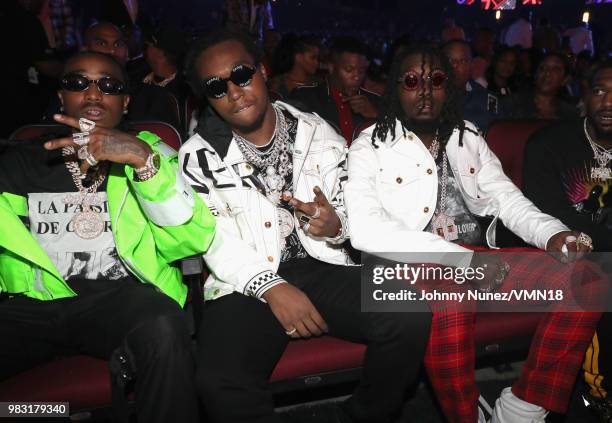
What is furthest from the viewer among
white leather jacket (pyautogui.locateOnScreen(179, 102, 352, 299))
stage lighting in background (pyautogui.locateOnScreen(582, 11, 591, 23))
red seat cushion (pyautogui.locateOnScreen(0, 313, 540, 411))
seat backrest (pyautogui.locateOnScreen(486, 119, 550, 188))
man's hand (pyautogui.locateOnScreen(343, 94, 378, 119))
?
stage lighting in background (pyautogui.locateOnScreen(582, 11, 591, 23))

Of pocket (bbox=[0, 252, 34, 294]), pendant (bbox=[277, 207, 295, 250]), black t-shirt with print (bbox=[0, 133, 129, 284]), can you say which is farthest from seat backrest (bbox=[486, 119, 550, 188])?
pocket (bbox=[0, 252, 34, 294])

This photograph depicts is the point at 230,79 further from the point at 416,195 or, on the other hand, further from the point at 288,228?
the point at 416,195

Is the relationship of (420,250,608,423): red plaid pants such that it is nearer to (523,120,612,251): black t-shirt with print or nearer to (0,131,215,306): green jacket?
(523,120,612,251): black t-shirt with print

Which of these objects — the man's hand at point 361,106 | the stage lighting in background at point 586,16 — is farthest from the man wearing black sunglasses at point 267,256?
the stage lighting in background at point 586,16

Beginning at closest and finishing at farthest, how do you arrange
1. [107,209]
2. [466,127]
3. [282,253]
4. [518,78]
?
[107,209], [282,253], [466,127], [518,78]

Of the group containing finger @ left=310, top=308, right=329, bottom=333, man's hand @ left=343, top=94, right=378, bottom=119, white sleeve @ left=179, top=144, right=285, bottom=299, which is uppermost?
man's hand @ left=343, top=94, right=378, bottom=119

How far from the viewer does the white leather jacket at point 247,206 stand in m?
2.22

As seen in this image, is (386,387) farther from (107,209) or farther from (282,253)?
(107,209)

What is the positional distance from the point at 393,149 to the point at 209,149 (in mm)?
861

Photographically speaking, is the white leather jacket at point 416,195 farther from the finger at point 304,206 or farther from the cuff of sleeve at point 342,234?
the finger at point 304,206

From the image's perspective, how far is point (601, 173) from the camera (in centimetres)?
275

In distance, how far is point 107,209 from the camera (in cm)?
227

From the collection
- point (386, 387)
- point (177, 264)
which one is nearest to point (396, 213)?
point (386, 387)

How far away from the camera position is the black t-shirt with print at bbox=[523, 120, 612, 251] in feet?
8.75
